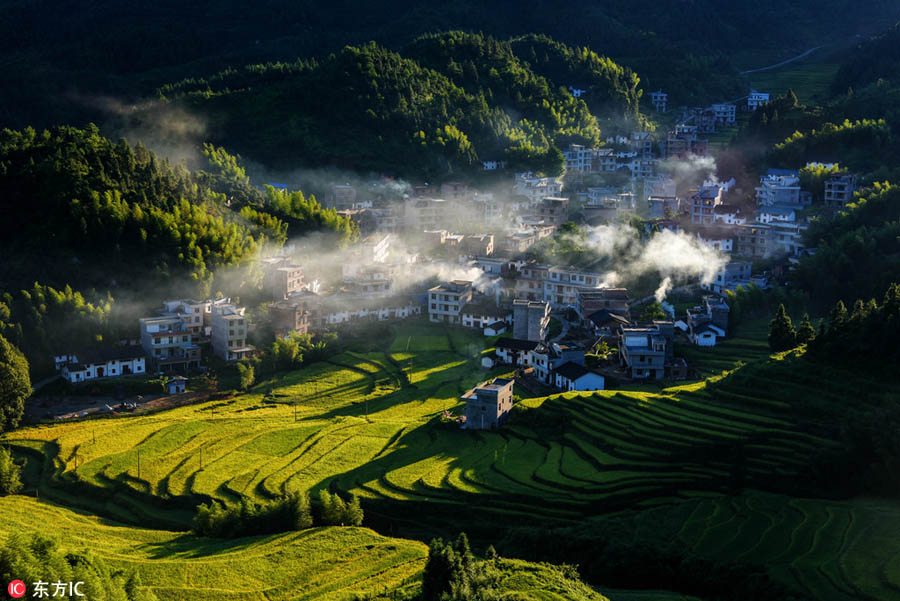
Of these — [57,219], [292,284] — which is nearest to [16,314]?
[57,219]

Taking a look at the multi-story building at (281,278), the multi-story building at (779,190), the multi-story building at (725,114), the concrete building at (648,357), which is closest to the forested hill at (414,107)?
→ the multi-story building at (725,114)

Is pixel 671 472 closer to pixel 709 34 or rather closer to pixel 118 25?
pixel 709 34

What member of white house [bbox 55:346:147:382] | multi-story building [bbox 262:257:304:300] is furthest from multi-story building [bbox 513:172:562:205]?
white house [bbox 55:346:147:382]

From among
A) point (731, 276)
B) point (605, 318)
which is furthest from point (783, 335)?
point (731, 276)

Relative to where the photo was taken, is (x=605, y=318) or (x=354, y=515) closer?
(x=354, y=515)

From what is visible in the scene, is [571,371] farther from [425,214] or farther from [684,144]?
[684,144]
